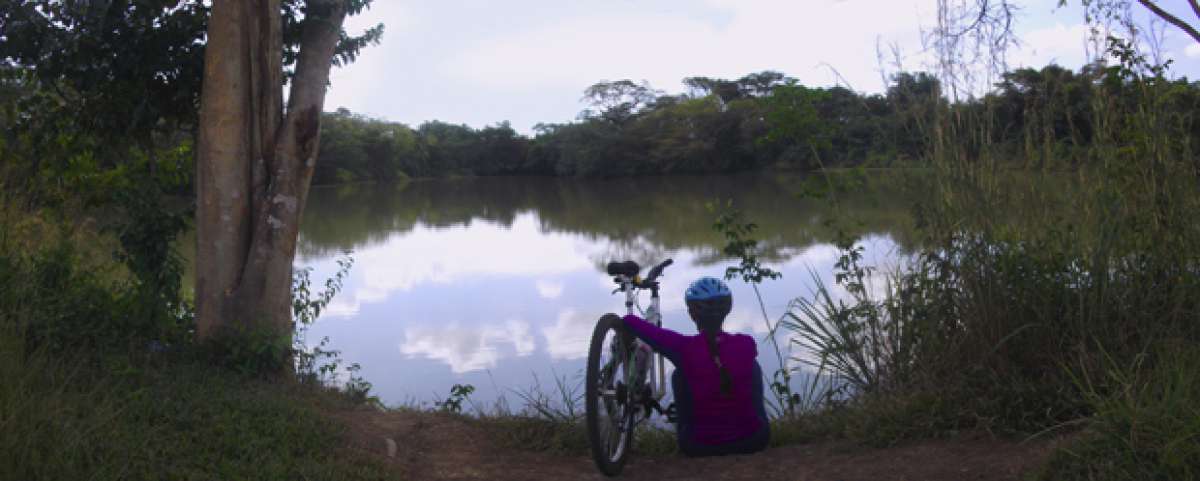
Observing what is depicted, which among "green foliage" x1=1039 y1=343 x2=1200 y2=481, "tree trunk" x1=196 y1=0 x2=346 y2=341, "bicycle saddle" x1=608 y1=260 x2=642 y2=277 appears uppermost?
"tree trunk" x1=196 y1=0 x2=346 y2=341

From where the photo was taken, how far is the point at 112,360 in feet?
15.6

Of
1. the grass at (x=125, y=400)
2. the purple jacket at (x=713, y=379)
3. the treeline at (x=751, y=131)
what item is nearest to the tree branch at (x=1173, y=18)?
the treeline at (x=751, y=131)

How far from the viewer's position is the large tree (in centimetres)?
577

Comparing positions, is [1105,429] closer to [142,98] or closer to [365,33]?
[365,33]

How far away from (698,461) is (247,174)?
3258mm

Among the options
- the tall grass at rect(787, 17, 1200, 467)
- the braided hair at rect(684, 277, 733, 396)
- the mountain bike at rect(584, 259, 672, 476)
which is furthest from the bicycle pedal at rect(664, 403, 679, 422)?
the tall grass at rect(787, 17, 1200, 467)

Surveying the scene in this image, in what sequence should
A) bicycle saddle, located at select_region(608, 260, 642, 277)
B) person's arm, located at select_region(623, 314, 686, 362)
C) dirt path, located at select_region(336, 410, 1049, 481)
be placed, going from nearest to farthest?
dirt path, located at select_region(336, 410, 1049, 481) < person's arm, located at select_region(623, 314, 686, 362) < bicycle saddle, located at select_region(608, 260, 642, 277)

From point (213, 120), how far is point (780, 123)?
3527 mm

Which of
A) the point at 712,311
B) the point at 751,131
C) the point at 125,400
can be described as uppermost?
the point at 751,131

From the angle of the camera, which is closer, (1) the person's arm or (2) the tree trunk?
(1) the person's arm

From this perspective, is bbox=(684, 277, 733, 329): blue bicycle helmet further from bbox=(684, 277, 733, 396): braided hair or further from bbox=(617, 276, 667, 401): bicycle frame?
bbox=(617, 276, 667, 401): bicycle frame

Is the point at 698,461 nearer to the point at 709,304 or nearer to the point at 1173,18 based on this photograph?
the point at 709,304

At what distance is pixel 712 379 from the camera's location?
4352 millimetres

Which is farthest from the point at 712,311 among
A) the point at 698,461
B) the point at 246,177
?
the point at 246,177
